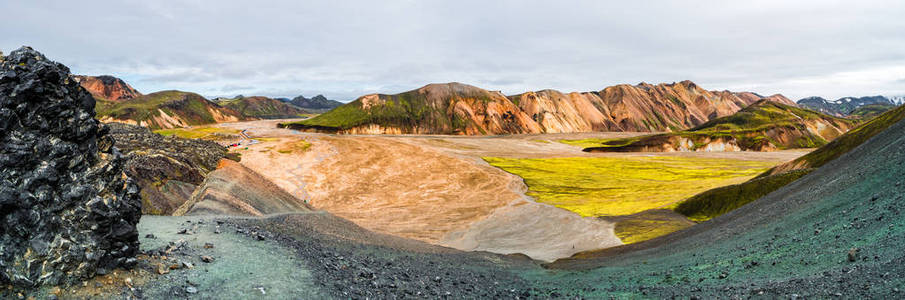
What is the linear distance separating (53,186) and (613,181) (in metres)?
88.9

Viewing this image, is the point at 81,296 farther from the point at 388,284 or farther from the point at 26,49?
the point at 388,284

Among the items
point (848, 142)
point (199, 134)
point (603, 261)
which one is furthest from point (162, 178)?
point (199, 134)

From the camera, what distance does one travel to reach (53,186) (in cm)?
1396

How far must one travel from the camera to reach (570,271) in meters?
26.9

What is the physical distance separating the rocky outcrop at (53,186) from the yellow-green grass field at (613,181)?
48942 millimetres

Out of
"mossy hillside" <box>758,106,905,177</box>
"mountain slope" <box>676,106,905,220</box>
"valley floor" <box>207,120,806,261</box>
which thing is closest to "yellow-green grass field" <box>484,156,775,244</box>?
"valley floor" <box>207,120,806,261</box>

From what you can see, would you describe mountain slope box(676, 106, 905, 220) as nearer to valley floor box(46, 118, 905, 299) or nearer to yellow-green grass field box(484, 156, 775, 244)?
yellow-green grass field box(484, 156, 775, 244)

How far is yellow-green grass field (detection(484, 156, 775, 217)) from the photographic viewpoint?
194 feet

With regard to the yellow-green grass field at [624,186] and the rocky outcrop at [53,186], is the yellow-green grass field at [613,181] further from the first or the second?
the rocky outcrop at [53,186]

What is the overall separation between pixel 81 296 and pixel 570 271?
80.2 feet

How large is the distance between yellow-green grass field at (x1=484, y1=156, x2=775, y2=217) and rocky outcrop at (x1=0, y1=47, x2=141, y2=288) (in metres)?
48.9

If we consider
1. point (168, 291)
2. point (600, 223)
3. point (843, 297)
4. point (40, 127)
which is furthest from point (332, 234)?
point (600, 223)

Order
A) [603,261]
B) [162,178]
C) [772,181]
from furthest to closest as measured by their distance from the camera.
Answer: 1. [772,181]
2. [162,178]
3. [603,261]

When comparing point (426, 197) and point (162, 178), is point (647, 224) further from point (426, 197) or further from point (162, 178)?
point (162, 178)
